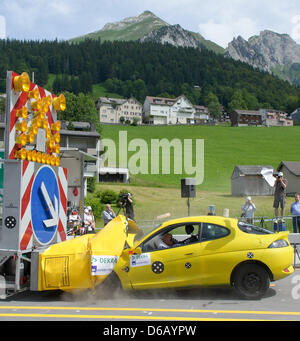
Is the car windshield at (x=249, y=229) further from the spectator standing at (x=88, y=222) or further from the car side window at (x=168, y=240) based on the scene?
the spectator standing at (x=88, y=222)

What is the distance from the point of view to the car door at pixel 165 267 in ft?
23.3

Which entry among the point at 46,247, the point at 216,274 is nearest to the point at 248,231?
the point at 216,274

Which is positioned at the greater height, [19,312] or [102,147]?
[102,147]

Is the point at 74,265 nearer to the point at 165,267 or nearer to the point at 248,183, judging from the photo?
the point at 165,267

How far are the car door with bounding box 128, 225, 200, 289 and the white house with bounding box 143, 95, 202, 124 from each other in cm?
17260

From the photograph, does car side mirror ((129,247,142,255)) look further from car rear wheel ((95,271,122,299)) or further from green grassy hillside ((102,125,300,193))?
green grassy hillside ((102,125,300,193))

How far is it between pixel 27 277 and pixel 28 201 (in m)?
1.40

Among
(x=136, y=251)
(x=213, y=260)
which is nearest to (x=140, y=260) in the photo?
(x=136, y=251)

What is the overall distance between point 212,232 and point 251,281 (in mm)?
1096

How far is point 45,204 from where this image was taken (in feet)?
24.3

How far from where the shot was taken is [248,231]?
7.29 metres

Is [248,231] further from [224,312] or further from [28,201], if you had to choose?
[28,201]
